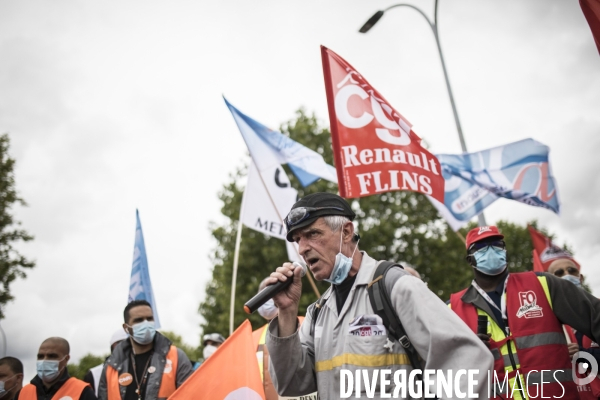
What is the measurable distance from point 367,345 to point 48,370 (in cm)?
431

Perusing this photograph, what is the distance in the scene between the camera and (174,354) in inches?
206

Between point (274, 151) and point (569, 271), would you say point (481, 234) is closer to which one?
point (569, 271)

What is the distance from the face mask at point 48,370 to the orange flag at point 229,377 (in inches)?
87.0

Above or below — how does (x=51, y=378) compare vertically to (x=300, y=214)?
below

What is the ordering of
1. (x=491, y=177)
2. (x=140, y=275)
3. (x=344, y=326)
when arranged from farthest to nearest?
(x=140, y=275) → (x=491, y=177) → (x=344, y=326)

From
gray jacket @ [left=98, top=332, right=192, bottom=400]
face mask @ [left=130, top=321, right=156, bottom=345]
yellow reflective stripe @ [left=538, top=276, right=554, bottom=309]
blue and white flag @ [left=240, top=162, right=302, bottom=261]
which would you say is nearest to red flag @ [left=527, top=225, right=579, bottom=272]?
blue and white flag @ [left=240, top=162, right=302, bottom=261]

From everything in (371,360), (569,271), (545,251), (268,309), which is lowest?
(371,360)

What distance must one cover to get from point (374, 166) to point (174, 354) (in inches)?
111

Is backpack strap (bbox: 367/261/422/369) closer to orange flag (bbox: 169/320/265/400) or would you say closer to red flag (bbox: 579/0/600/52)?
orange flag (bbox: 169/320/265/400)

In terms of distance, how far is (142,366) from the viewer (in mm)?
5168

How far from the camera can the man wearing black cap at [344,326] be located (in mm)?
1999

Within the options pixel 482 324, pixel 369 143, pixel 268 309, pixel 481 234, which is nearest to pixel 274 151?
pixel 369 143

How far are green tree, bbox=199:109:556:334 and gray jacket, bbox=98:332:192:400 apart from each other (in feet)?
37.1

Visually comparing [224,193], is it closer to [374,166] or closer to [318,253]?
[374,166]
